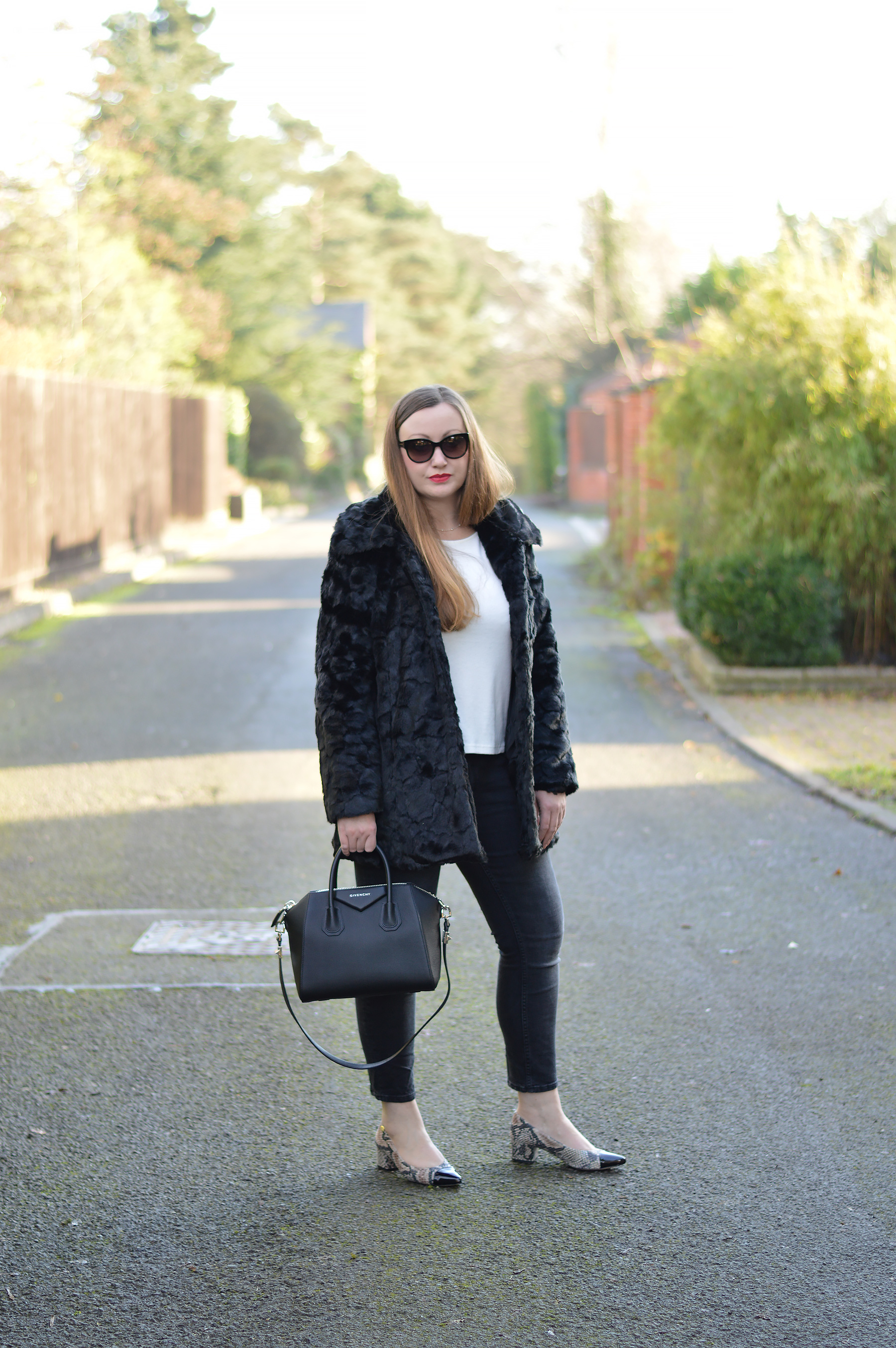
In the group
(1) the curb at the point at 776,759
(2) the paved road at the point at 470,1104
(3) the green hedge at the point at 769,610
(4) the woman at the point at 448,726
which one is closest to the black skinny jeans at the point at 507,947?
(4) the woman at the point at 448,726

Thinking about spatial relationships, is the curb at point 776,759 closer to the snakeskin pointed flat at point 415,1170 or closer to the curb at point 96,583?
the snakeskin pointed flat at point 415,1170

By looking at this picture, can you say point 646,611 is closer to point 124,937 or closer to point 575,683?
point 575,683

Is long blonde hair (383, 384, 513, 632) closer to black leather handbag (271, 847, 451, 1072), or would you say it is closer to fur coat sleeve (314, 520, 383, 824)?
fur coat sleeve (314, 520, 383, 824)

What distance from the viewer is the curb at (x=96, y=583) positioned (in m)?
14.1

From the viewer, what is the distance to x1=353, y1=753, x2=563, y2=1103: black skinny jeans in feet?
10.6

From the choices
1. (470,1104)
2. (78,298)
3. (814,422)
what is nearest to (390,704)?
(470,1104)

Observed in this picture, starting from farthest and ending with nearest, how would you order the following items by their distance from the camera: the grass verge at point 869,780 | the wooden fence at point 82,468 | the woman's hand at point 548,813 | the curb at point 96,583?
1. the wooden fence at point 82,468
2. the curb at point 96,583
3. the grass verge at point 869,780
4. the woman's hand at point 548,813

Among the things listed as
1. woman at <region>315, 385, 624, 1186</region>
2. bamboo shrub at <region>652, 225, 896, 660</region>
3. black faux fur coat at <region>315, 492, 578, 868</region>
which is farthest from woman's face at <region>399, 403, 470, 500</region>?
bamboo shrub at <region>652, 225, 896, 660</region>

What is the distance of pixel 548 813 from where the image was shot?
129 inches

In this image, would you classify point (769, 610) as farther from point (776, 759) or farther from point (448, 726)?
point (448, 726)

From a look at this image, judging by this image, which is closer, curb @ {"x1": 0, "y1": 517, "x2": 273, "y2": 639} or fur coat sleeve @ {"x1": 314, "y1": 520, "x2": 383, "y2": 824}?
fur coat sleeve @ {"x1": 314, "y1": 520, "x2": 383, "y2": 824}

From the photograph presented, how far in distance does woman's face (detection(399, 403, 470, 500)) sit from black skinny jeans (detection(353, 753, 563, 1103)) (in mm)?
634

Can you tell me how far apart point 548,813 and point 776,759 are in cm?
521

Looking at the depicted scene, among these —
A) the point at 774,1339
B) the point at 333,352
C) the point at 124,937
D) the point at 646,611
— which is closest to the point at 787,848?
the point at 124,937
